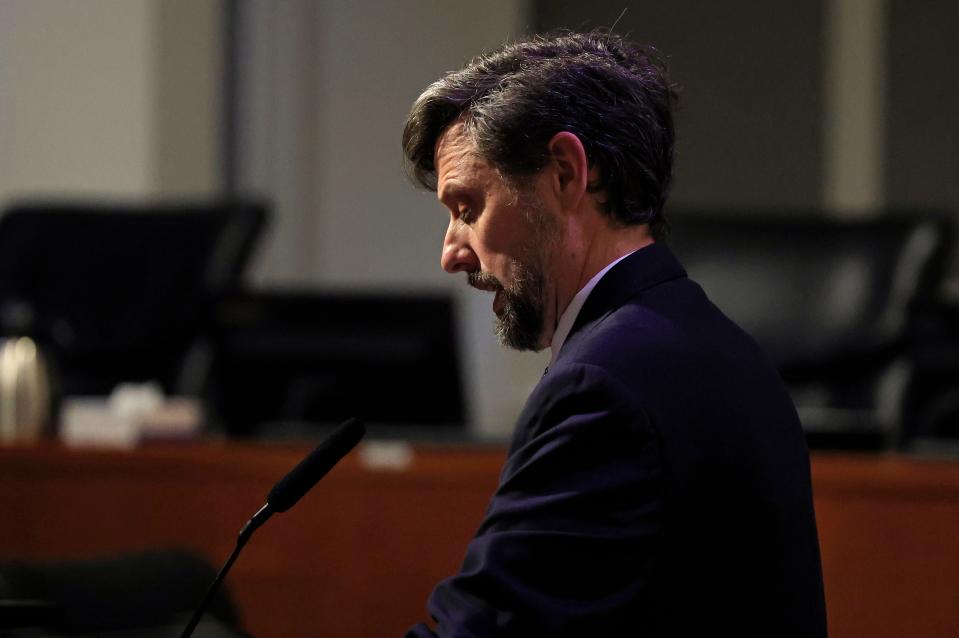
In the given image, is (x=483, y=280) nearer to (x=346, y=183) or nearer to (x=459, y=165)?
(x=459, y=165)

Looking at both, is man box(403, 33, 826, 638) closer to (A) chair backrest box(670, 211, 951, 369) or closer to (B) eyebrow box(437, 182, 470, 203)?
(B) eyebrow box(437, 182, 470, 203)

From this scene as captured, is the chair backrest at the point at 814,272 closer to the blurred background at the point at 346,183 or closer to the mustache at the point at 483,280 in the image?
the blurred background at the point at 346,183

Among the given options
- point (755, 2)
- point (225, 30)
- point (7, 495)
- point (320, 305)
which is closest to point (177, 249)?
point (320, 305)

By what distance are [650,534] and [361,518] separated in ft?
5.13

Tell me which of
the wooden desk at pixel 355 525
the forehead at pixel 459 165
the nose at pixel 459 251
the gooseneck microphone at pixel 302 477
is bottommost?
the wooden desk at pixel 355 525

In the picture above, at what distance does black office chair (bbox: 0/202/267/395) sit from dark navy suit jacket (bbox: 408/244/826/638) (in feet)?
8.61

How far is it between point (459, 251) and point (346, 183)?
14.1 feet

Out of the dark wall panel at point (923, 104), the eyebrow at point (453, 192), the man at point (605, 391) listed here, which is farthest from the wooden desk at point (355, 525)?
the dark wall panel at point (923, 104)

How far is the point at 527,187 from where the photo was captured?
112 cm

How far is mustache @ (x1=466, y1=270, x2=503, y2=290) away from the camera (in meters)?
1.16

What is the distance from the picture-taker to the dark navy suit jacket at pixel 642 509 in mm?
958

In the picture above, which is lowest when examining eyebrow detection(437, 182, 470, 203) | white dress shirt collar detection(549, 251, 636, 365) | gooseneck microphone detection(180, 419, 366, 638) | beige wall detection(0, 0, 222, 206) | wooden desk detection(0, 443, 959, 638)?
wooden desk detection(0, 443, 959, 638)

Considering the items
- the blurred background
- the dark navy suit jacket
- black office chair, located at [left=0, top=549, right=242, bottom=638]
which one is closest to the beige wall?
the blurred background

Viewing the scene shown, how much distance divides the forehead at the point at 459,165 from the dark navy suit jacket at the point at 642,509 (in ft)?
0.51
